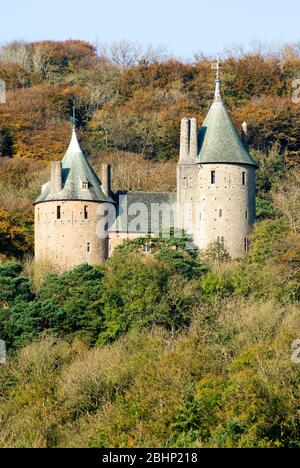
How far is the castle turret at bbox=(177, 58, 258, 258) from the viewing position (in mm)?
54000

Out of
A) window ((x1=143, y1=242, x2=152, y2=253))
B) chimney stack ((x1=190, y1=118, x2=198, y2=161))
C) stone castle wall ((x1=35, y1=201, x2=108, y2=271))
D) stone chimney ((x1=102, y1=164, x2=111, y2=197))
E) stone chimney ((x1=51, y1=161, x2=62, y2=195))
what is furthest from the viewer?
stone chimney ((x1=102, y1=164, x2=111, y2=197))

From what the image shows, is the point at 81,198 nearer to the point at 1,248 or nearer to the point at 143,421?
the point at 1,248

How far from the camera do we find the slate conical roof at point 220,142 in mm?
54719

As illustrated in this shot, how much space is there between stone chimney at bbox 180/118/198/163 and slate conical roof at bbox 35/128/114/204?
11.4 ft

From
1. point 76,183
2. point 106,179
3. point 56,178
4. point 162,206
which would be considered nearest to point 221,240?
point 162,206

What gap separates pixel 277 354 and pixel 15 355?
10860 mm

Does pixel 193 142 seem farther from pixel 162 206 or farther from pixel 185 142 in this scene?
pixel 162 206

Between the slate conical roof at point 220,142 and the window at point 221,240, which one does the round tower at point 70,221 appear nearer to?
the slate conical roof at point 220,142

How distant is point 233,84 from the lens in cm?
8100

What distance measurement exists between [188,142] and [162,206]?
283 centimetres

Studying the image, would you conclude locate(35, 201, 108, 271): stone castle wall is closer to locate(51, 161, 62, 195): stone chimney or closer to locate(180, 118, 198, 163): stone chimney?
locate(51, 161, 62, 195): stone chimney

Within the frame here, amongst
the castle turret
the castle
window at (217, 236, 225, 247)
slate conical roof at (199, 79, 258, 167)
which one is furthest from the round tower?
window at (217, 236, 225, 247)

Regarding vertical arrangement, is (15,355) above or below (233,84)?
below

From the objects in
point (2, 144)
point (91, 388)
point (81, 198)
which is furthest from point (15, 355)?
point (2, 144)
